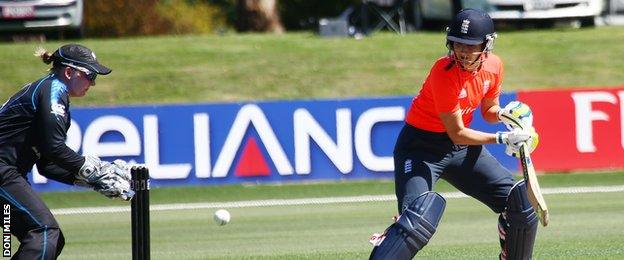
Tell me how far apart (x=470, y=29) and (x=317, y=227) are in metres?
5.05

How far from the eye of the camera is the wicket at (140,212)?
25.5ft

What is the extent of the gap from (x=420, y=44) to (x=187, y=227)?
392 inches

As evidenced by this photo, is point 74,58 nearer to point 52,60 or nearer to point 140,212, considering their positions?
point 52,60

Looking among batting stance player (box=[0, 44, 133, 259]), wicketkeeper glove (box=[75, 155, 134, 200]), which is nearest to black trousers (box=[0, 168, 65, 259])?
batting stance player (box=[0, 44, 133, 259])

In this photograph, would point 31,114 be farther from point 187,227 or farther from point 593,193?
point 593,193

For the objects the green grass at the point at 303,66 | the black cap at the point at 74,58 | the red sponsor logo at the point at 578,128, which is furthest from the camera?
the green grass at the point at 303,66

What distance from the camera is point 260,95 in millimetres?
19438

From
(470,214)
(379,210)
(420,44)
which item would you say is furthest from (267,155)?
(420,44)

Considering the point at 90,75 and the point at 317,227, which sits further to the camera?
the point at 317,227

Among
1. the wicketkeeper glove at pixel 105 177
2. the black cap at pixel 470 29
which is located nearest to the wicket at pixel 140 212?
the wicketkeeper glove at pixel 105 177

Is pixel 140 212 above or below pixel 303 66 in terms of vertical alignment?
above

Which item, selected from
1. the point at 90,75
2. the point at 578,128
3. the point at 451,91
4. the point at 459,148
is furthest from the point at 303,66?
the point at 90,75

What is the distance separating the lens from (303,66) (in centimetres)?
2050

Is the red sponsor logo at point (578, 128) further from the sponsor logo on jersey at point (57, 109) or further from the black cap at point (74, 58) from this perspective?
the sponsor logo on jersey at point (57, 109)
